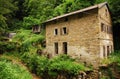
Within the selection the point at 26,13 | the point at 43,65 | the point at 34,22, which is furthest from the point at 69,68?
the point at 26,13

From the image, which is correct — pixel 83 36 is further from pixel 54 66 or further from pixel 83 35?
pixel 54 66

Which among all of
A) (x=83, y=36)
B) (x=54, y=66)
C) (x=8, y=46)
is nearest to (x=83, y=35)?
(x=83, y=36)

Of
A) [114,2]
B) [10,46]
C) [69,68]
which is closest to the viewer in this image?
[69,68]

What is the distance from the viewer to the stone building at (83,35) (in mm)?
19219

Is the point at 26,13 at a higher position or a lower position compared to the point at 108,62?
higher

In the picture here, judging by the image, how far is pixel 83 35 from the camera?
2047 cm

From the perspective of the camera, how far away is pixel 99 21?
19.4m

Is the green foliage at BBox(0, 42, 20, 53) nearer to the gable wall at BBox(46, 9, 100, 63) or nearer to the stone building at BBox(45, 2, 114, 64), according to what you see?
the stone building at BBox(45, 2, 114, 64)

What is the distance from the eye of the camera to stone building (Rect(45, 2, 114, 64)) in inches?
757

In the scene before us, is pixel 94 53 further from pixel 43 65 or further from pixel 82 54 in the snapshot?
pixel 43 65

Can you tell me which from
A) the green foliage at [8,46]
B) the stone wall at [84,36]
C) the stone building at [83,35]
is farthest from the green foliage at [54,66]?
the green foliage at [8,46]

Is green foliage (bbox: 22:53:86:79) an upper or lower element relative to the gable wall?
lower

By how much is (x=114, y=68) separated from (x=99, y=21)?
218 inches

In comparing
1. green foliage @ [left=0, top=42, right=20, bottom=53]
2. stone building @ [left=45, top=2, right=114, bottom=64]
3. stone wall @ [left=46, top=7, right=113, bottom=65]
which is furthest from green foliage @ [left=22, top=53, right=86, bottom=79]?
green foliage @ [left=0, top=42, right=20, bottom=53]
